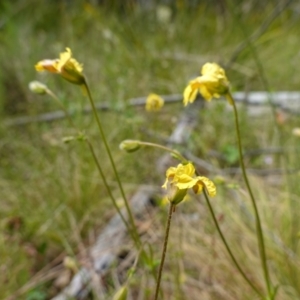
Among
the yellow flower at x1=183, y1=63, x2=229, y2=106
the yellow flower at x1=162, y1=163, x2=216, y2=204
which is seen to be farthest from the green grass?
the yellow flower at x1=162, y1=163, x2=216, y2=204

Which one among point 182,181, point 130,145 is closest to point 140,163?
point 130,145

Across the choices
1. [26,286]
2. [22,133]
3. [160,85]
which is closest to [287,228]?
[26,286]

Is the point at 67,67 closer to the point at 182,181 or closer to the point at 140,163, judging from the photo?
the point at 182,181

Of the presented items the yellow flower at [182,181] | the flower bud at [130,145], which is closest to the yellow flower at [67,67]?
the flower bud at [130,145]

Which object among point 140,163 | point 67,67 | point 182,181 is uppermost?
point 67,67

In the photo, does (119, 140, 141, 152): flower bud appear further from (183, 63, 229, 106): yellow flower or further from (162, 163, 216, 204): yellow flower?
(162, 163, 216, 204): yellow flower

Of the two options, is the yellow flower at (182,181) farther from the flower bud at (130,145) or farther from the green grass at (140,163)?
the green grass at (140,163)
